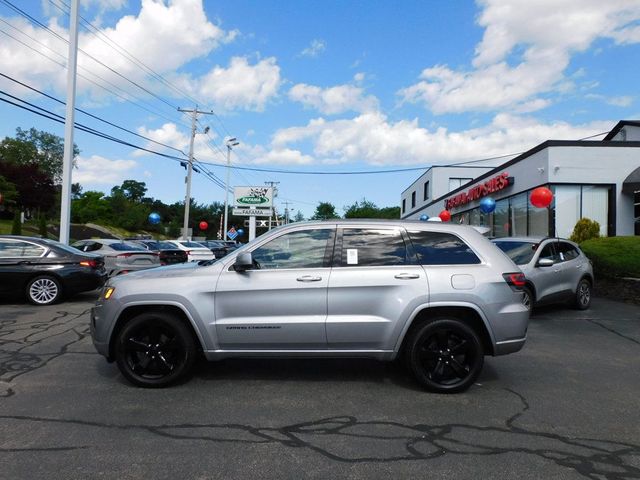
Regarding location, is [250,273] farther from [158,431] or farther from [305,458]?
[305,458]

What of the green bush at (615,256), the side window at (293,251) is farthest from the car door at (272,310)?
the green bush at (615,256)

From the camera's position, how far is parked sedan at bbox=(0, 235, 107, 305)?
10414mm

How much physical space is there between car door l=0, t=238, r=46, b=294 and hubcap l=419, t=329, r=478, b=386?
9093 millimetres

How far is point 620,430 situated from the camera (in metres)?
4.07

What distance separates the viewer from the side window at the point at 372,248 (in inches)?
198

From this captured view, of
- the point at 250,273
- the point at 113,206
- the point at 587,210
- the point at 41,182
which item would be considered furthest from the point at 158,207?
the point at 250,273

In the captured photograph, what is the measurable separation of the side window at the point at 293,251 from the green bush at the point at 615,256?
11321mm

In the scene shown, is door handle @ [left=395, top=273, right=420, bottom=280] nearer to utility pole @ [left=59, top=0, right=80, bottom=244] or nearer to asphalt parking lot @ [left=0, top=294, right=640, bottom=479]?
asphalt parking lot @ [left=0, top=294, right=640, bottom=479]

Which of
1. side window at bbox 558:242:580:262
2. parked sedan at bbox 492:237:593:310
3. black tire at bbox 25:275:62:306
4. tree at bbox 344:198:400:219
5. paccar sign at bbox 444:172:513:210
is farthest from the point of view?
tree at bbox 344:198:400:219

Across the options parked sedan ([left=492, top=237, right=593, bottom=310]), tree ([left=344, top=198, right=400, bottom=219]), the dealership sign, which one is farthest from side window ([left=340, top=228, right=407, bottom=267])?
tree ([left=344, top=198, right=400, bottom=219])

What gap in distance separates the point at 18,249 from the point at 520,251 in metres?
10.7

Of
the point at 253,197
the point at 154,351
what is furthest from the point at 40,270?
the point at 253,197

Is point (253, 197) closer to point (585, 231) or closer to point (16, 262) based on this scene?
point (585, 231)

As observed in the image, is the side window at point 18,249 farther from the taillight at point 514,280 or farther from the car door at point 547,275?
the car door at point 547,275
